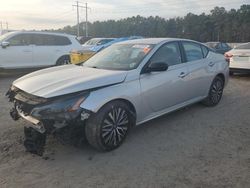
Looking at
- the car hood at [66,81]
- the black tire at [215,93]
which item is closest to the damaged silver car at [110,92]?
the car hood at [66,81]

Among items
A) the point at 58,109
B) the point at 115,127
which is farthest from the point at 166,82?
the point at 58,109

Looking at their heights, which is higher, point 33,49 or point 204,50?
point 204,50

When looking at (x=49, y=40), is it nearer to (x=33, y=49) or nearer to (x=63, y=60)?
(x=33, y=49)

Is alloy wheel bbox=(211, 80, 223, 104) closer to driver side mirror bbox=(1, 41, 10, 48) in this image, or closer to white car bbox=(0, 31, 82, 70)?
white car bbox=(0, 31, 82, 70)

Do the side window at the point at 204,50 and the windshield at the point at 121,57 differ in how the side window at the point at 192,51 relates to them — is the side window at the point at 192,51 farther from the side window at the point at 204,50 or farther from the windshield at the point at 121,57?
the windshield at the point at 121,57

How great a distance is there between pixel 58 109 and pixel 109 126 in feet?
2.60

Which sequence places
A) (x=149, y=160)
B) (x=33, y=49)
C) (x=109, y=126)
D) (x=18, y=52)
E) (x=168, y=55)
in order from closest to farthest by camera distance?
(x=149, y=160) < (x=109, y=126) < (x=168, y=55) < (x=18, y=52) < (x=33, y=49)

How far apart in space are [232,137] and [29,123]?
321cm

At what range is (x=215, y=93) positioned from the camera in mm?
7031

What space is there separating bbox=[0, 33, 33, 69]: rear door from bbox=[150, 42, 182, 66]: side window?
295 inches

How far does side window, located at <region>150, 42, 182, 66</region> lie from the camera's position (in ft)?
17.7

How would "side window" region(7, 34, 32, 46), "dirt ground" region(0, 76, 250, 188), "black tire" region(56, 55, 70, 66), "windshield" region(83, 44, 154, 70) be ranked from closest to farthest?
"dirt ground" region(0, 76, 250, 188) → "windshield" region(83, 44, 154, 70) → "side window" region(7, 34, 32, 46) → "black tire" region(56, 55, 70, 66)

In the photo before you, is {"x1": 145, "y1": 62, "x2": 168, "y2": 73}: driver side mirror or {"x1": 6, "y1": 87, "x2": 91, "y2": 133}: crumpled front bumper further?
{"x1": 145, "y1": 62, "x2": 168, "y2": 73}: driver side mirror

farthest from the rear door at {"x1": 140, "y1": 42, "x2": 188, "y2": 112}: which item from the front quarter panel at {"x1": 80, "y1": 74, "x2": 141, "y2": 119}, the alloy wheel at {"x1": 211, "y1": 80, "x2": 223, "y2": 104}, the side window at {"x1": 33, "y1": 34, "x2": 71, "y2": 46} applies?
the side window at {"x1": 33, "y1": 34, "x2": 71, "y2": 46}
